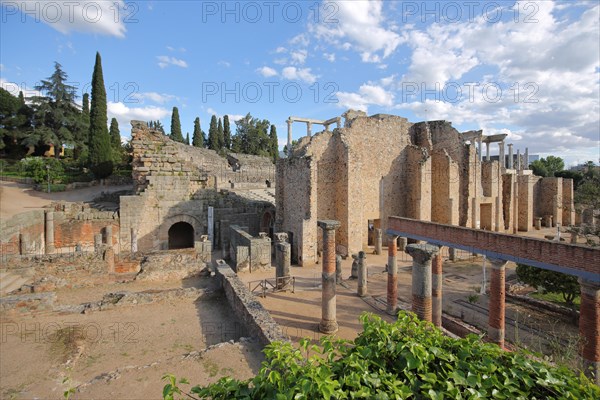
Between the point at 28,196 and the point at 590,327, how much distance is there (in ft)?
114

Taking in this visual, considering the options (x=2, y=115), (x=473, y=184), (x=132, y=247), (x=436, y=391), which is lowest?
(x=132, y=247)

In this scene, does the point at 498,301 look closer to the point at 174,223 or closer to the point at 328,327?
the point at 328,327

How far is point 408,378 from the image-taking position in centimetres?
248

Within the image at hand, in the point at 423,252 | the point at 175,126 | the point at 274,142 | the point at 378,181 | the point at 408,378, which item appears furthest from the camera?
the point at 274,142

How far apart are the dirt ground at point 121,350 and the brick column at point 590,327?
7.36 m

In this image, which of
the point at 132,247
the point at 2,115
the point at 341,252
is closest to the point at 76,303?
the point at 132,247

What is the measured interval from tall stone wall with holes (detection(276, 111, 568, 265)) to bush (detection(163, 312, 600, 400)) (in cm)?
1479

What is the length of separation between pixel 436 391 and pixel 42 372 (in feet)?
25.4

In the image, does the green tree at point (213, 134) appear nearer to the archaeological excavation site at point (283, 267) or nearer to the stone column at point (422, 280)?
the archaeological excavation site at point (283, 267)

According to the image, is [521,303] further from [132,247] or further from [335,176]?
[132,247]

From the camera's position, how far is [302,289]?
1321cm

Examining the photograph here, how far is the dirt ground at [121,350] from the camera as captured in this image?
18.7ft

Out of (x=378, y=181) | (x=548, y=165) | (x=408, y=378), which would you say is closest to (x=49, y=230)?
(x=378, y=181)

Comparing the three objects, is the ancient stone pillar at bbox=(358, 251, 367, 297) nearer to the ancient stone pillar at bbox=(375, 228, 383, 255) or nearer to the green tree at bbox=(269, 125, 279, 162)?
the ancient stone pillar at bbox=(375, 228, 383, 255)
